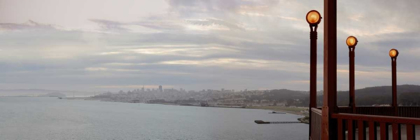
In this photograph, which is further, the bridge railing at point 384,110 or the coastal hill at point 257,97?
the coastal hill at point 257,97

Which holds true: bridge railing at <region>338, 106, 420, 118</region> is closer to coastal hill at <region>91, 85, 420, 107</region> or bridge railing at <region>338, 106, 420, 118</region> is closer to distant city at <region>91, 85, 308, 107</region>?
coastal hill at <region>91, 85, 420, 107</region>

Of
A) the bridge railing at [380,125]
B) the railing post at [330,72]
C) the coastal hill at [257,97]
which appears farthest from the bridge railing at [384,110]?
the coastal hill at [257,97]

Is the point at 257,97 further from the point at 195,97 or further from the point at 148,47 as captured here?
the point at 195,97

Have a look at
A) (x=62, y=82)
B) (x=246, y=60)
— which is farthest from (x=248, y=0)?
(x=62, y=82)

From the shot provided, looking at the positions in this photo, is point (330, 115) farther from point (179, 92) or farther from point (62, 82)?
point (179, 92)

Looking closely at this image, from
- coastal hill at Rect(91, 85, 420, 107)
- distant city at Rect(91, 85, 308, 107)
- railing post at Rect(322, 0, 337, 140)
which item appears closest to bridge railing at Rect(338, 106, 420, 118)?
railing post at Rect(322, 0, 337, 140)

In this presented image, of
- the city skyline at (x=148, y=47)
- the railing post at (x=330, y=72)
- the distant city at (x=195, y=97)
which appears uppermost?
the city skyline at (x=148, y=47)

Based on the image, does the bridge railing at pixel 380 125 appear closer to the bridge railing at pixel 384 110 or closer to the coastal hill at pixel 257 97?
the bridge railing at pixel 384 110

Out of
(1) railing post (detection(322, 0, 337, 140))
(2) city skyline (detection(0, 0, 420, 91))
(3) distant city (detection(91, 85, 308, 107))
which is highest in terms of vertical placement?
(2) city skyline (detection(0, 0, 420, 91))

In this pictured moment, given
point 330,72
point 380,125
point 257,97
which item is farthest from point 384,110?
point 257,97

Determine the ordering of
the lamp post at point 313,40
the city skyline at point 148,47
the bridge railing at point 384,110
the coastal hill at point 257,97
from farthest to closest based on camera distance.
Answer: the city skyline at point 148,47 → the coastal hill at point 257,97 → the bridge railing at point 384,110 → the lamp post at point 313,40

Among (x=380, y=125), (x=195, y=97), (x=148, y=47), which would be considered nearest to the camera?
(x=380, y=125)
